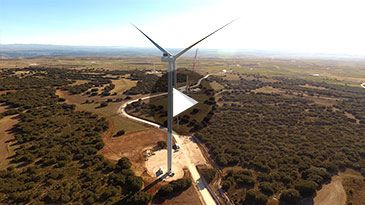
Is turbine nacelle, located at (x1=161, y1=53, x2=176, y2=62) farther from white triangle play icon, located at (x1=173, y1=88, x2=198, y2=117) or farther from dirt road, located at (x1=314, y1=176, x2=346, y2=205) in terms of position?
dirt road, located at (x1=314, y1=176, x2=346, y2=205)

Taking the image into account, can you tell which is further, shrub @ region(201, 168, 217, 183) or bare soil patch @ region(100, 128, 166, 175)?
bare soil patch @ region(100, 128, 166, 175)

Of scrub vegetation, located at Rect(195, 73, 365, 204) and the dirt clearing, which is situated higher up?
the dirt clearing

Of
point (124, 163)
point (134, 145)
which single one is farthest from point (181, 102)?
point (134, 145)

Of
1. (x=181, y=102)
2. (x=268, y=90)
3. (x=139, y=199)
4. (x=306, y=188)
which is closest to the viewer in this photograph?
(x=181, y=102)

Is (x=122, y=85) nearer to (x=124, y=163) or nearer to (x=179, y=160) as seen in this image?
(x=179, y=160)

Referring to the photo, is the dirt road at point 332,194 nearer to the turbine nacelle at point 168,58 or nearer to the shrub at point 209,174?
the shrub at point 209,174

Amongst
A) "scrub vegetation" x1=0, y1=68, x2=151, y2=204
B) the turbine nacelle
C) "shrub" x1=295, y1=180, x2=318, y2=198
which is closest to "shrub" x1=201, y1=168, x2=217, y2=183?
"scrub vegetation" x1=0, y1=68, x2=151, y2=204

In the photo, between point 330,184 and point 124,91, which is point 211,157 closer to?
point 330,184
